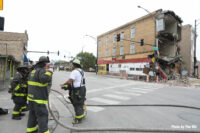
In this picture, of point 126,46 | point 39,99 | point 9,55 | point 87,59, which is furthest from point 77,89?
point 87,59

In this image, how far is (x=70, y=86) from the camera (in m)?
3.42

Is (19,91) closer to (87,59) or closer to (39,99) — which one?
(39,99)

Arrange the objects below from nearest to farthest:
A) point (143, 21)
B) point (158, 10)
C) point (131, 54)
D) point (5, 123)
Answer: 1. point (5, 123)
2. point (158, 10)
3. point (143, 21)
4. point (131, 54)

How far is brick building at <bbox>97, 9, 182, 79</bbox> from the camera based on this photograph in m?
20.2

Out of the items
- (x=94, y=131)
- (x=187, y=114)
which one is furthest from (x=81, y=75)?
(x=187, y=114)

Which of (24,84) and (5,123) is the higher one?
(24,84)

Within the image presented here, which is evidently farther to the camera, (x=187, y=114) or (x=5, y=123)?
(x=187, y=114)

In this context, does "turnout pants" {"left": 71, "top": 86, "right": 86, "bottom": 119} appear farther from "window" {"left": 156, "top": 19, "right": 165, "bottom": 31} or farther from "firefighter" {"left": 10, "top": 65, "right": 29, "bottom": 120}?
"window" {"left": 156, "top": 19, "right": 165, "bottom": 31}

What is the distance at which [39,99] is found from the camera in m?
2.60

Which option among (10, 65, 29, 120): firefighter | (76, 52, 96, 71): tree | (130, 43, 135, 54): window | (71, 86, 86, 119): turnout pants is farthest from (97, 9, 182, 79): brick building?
(76, 52, 96, 71): tree

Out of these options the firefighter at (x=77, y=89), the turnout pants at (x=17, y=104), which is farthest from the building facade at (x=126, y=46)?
the turnout pants at (x=17, y=104)

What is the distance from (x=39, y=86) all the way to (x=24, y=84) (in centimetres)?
169

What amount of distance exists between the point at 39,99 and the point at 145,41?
898 inches

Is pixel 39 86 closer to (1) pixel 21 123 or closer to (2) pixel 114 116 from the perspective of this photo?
(1) pixel 21 123
